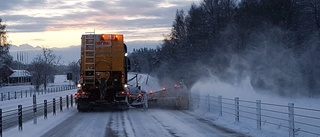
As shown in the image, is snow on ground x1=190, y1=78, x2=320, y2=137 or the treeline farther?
the treeline

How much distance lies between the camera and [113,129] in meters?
18.0

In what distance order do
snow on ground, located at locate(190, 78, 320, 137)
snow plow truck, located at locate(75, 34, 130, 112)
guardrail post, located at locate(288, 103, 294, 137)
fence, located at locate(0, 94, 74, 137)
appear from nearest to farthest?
guardrail post, located at locate(288, 103, 294, 137)
snow on ground, located at locate(190, 78, 320, 137)
fence, located at locate(0, 94, 74, 137)
snow plow truck, located at locate(75, 34, 130, 112)

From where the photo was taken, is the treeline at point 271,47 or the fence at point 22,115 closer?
the fence at point 22,115

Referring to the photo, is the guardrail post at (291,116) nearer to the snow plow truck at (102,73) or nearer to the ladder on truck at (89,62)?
the snow plow truck at (102,73)

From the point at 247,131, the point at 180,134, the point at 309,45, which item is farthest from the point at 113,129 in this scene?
the point at 309,45

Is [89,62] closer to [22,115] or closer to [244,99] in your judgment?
[22,115]

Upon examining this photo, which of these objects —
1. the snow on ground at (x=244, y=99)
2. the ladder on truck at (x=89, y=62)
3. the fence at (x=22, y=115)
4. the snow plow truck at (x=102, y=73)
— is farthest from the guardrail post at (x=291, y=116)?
the ladder on truck at (x=89, y=62)

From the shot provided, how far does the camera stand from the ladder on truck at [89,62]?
1097 inches

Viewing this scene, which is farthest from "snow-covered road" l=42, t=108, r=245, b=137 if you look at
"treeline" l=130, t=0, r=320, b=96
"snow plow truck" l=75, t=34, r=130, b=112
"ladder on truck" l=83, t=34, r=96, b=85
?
"treeline" l=130, t=0, r=320, b=96

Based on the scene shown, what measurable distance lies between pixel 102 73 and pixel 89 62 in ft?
3.29

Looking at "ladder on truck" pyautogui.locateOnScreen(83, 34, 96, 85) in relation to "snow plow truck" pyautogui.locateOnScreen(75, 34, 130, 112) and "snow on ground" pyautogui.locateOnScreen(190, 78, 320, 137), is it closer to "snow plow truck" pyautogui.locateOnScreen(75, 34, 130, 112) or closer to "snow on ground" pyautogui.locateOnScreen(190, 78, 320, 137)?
"snow plow truck" pyautogui.locateOnScreen(75, 34, 130, 112)

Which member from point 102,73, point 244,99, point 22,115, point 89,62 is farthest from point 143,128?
point 244,99

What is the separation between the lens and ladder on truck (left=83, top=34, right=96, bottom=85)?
2786cm

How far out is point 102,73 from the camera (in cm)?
2794
